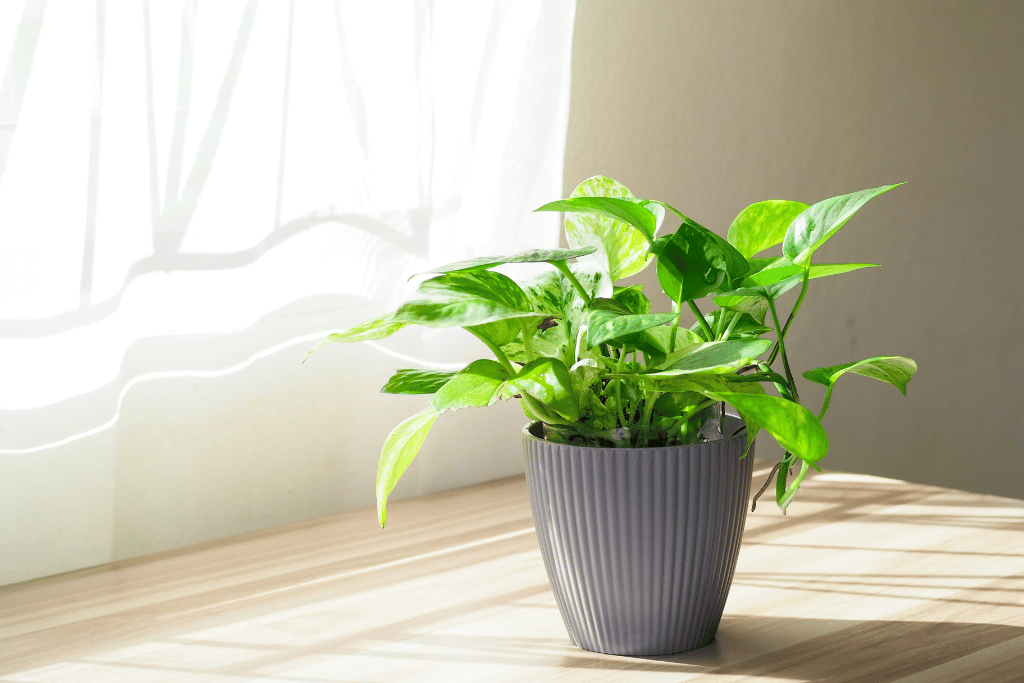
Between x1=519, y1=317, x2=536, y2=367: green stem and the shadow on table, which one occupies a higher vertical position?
x1=519, y1=317, x2=536, y2=367: green stem

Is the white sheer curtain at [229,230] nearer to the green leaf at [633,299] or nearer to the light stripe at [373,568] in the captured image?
the light stripe at [373,568]

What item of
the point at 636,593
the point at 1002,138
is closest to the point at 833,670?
the point at 636,593

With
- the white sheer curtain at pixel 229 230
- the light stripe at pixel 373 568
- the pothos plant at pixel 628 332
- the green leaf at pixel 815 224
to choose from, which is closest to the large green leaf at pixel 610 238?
the pothos plant at pixel 628 332

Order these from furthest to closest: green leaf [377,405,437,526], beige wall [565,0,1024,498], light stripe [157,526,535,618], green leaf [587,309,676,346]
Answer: beige wall [565,0,1024,498]
light stripe [157,526,535,618]
green leaf [377,405,437,526]
green leaf [587,309,676,346]

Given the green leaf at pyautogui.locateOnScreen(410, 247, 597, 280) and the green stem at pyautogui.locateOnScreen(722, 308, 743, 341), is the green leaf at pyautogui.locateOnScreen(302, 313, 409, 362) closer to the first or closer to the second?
the green leaf at pyautogui.locateOnScreen(410, 247, 597, 280)

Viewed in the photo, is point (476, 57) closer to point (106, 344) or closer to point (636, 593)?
point (106, 344)

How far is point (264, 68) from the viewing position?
→ 1.25m

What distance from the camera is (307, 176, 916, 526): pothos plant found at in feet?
2.23

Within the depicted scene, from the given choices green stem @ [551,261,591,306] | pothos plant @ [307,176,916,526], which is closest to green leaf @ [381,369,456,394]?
pothos plant @ [307,176,916,526]

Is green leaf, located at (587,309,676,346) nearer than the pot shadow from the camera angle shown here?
Yes

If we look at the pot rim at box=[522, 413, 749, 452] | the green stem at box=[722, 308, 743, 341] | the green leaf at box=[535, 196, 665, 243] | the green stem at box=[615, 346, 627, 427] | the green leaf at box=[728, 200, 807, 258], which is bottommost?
the pot rim at box=[522, 413, 749, 452]

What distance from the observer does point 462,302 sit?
688 mm

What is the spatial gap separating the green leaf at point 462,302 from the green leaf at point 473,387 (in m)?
0.04

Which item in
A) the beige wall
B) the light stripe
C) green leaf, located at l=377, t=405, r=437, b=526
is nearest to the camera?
green leaf, located at l=377, t=405, r=437, b=526
